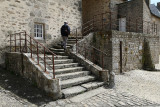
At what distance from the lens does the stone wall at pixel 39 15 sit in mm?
7996

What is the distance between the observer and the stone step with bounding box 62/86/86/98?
502 cm

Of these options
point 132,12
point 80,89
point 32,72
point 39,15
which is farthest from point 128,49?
point 32,72

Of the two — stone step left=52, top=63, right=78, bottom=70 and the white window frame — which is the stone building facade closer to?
the white window frame

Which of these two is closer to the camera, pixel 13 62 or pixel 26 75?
pixel 26 75

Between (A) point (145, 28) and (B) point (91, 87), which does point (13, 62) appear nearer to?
(B) point (91, 87)

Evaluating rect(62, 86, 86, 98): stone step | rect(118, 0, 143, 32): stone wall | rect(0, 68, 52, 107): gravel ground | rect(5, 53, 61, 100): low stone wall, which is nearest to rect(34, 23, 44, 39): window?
rect(5, 53, 61, 100): low stone wall

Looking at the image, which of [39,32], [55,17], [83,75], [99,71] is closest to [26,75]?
[83,75]

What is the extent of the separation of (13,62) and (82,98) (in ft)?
13.0

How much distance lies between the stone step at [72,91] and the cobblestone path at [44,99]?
0.21 meters

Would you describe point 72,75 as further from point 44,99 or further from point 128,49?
point 128,49

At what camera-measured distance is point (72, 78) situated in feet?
20.3

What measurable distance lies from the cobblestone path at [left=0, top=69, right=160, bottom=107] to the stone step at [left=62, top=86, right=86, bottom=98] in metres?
0.21

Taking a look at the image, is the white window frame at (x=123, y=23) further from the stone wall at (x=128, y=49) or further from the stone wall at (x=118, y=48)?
the stone wall at (x=118, y=48)

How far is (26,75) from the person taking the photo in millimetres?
6184
